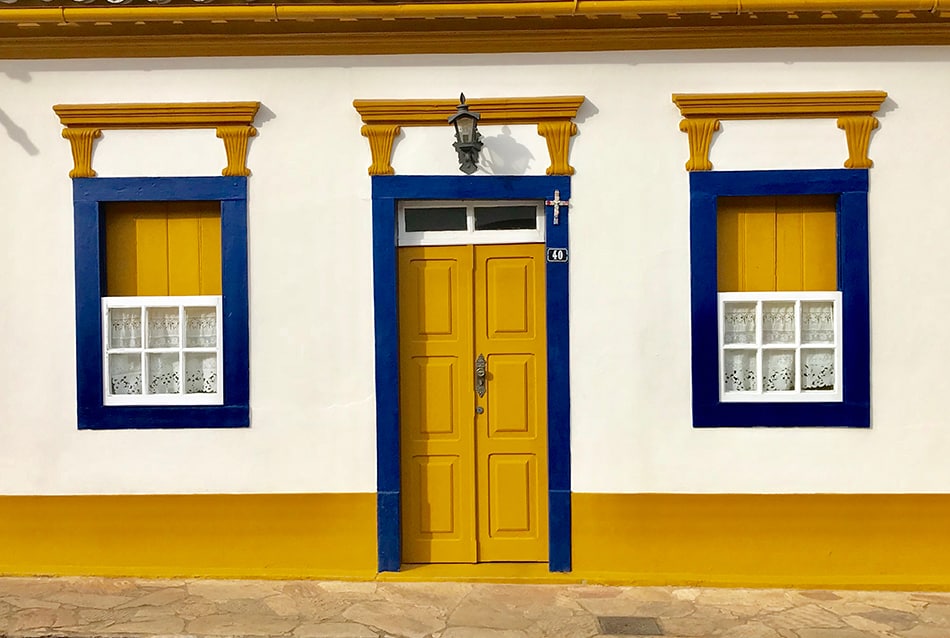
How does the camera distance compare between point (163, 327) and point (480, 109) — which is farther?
point (163, 327)

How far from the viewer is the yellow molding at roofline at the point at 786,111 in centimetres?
512

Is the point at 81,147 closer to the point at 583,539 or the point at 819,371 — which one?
the point at 583,539

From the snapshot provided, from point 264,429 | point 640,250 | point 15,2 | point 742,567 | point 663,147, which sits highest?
point 15,2

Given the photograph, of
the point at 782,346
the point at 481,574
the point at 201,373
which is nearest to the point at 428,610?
the point at 481,574

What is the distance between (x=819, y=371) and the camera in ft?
17.2

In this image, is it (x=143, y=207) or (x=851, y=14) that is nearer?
(x=851, y=14)

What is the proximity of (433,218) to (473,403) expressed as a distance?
129 cm

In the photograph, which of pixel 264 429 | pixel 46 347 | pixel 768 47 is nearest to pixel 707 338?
pixel 768 47

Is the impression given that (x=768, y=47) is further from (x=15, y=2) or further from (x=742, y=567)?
(x=15, y=2)

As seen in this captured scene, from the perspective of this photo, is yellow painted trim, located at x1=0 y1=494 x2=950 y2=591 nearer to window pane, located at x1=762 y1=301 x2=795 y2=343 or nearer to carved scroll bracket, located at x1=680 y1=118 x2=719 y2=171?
window pane, located at x1=762 y1=301 x2=795 y2=343

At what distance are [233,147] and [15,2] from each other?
5.43 feet

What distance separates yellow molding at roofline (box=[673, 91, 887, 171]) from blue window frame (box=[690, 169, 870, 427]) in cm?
14

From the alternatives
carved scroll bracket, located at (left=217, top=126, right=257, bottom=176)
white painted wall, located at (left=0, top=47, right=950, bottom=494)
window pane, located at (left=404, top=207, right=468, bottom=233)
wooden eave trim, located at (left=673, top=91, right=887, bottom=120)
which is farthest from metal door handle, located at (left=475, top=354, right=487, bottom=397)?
wooden eave trim, located at (left=673, top=91, right=887, bottom=120)

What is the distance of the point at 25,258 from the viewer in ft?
17.3
